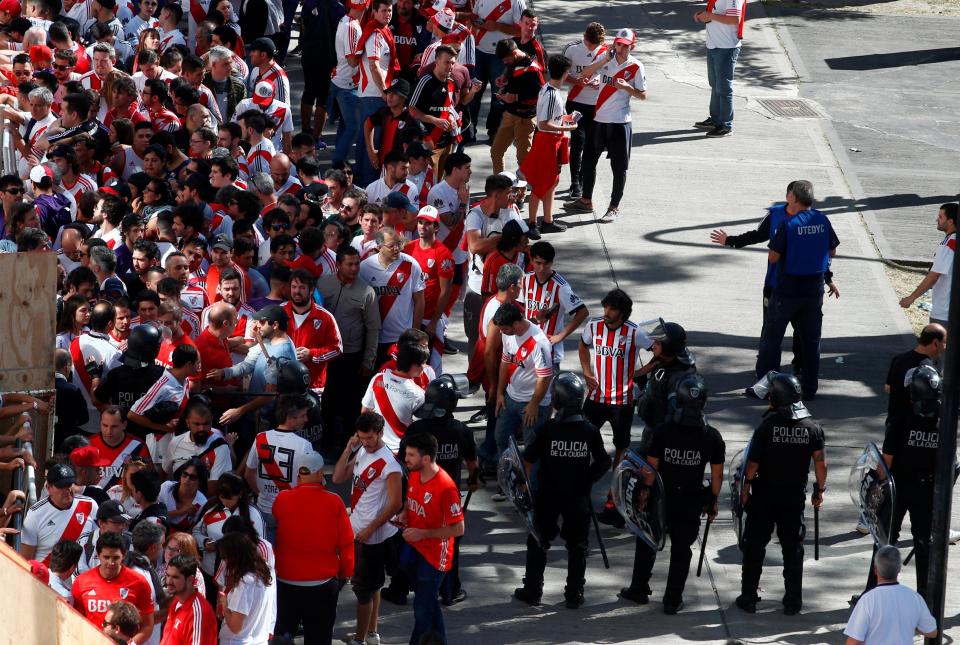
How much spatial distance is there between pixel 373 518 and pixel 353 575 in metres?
0.35

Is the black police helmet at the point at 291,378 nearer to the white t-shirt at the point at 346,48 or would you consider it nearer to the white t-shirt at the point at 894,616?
the white t-shirt at the point at 894,616

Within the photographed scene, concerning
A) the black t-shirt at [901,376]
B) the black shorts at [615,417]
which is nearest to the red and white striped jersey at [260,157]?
the black shorts at [615,417]

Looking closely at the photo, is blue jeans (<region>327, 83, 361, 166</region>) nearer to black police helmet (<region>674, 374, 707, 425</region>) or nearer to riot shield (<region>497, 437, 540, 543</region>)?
riot shield (<region>497, 437, 540, 543</region>)

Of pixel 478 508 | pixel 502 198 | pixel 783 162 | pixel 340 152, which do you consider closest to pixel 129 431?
pixel 478 508

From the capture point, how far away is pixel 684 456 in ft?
29.3

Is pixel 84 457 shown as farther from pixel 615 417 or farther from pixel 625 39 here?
pixel 625 39

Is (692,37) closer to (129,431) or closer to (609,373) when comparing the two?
(609,373)

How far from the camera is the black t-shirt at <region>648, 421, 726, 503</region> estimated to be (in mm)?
8938

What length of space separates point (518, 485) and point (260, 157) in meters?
5.10

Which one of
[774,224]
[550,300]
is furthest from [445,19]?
[550,300]

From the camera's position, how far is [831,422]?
11.7 meters

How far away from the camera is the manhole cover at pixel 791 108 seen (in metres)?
18.7

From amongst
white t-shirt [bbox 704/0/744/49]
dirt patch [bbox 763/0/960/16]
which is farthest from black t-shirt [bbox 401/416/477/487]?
dirt patch [bbox 763/0/960/16]

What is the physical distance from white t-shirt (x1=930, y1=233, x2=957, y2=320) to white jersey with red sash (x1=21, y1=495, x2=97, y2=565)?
273 inches
